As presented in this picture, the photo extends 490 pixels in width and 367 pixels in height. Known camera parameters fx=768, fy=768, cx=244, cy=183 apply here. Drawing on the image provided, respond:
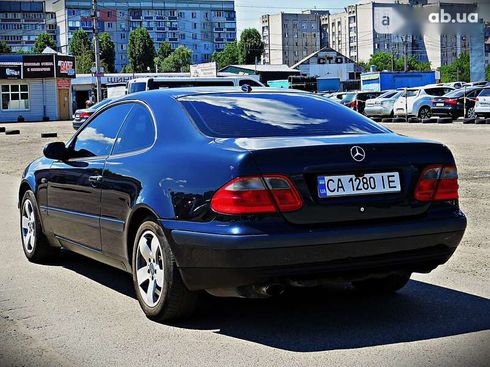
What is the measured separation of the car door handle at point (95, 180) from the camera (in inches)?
220

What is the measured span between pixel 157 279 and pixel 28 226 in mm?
2738

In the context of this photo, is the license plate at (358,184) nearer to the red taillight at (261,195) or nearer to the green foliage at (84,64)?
the red taillight at (261,195)

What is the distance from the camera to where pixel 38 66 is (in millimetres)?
66875

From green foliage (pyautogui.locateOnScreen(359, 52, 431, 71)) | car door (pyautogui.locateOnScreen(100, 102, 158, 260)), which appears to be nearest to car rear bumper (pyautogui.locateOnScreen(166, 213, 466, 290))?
car door (pyautogui.locateOnScreen(100, 102, 158, 260))

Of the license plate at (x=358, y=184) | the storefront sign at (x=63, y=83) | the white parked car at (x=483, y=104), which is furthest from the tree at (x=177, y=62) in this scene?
the license plate at (x=358, y=184)

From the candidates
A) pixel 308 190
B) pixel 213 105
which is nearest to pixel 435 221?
pixel 308 190

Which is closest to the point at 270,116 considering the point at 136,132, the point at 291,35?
the point at 136,132

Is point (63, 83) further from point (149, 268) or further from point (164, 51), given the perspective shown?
point (164, 51)

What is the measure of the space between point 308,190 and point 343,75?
147 m

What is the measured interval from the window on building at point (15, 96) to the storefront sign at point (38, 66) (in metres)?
1.31

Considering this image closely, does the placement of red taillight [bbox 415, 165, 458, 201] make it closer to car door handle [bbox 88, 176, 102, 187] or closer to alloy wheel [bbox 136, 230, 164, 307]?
alloy wheel [bbox 136, 230, 164, 307]

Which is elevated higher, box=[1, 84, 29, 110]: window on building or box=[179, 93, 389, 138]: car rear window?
box=[1, 84, 29, 110]: window on building

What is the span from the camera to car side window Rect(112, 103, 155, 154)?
17.4 feet

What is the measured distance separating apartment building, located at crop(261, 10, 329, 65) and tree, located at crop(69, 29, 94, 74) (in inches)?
2354
